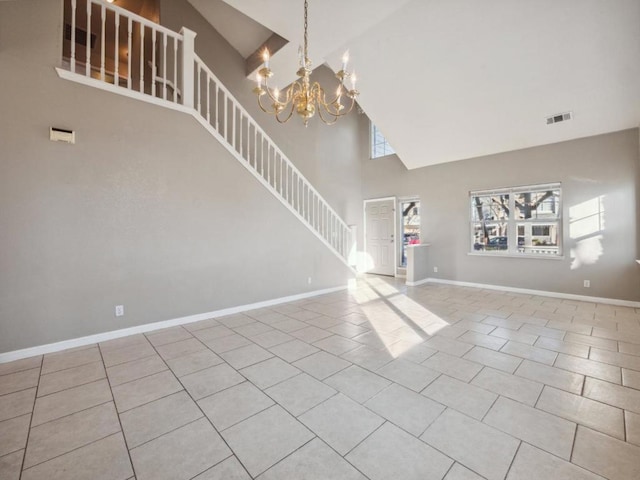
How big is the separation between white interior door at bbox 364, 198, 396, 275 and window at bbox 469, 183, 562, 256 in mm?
2021

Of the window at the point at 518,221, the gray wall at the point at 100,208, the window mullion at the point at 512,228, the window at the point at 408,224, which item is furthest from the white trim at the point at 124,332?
the window mullion at the point at 512,228

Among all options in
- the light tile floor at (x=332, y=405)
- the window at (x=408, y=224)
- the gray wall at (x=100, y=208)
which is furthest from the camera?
the window at (x=408, y=224)

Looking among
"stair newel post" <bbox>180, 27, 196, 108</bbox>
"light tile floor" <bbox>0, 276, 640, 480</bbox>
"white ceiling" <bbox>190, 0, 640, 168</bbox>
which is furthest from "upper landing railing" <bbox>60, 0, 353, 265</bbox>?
"light tile floor" <bbox>0, 276, 640, 480</bbox>

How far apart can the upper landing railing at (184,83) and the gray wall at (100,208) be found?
1.27ft

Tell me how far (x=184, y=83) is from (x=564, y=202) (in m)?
6.52

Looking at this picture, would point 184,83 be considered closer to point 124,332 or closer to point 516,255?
point 124,332

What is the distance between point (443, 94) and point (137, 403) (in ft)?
19.1

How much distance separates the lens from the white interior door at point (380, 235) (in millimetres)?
7629

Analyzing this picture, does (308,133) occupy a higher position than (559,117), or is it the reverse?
(308,133)

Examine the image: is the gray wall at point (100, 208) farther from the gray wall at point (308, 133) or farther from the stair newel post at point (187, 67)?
the gray wall at point (308, 133)

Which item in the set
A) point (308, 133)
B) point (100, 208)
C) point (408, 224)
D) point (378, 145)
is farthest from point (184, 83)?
point (408, 224)

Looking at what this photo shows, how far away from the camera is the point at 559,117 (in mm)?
4590

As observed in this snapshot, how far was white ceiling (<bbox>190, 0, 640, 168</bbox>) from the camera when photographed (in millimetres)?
3531

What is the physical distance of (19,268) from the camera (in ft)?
9.07
